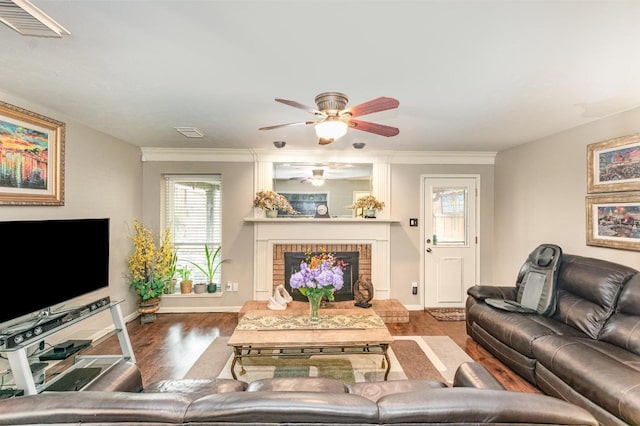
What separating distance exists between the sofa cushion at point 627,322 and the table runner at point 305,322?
1.79 meters

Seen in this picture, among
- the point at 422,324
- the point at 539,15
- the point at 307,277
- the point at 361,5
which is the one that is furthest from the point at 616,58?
the point at 422,324

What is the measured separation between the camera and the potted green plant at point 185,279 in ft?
15.4

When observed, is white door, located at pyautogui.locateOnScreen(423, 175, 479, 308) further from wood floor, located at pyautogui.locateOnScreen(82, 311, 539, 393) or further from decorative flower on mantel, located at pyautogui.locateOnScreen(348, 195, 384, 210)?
decorative flower on mantel, located at pyautogui.locateOnScreen(348, 195, 384, 210)

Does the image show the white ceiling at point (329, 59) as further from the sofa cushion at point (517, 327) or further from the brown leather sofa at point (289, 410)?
the sofa cushion at point (517, 327)

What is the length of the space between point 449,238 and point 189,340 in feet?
13.2

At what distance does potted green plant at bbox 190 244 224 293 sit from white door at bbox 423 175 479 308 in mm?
3273

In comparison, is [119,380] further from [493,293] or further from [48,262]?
[493,293]

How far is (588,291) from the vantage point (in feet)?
9.18

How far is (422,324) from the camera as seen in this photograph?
4.17m

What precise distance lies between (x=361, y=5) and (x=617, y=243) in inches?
133

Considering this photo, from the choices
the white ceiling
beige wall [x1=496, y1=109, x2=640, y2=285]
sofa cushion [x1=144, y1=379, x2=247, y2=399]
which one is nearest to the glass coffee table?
sofa cushion [x1=144, y1=379, x2=247, y2=399]

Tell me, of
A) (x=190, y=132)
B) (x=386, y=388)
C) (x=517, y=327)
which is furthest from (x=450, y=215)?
(x=190, y=132)

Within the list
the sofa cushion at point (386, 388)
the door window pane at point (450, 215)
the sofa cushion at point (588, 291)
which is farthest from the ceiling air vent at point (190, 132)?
the sofa cushion at point (588, 291)

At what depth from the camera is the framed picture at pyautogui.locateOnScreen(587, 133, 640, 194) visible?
2.85 m
